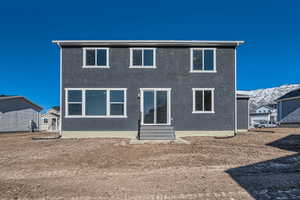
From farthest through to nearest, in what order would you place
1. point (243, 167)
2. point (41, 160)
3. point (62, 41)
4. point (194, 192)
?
1. point (62, 41)
2. point (41, 160)
3. point (243, 167)
4. point (194, 192)

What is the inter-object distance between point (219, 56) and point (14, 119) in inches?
952

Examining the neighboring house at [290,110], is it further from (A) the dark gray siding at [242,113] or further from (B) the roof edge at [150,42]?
(B) the roof edge at [150,42]

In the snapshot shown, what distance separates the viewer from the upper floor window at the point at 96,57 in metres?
13.5

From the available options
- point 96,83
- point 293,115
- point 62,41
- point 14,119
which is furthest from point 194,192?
point 293,115

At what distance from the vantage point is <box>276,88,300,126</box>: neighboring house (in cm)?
2760

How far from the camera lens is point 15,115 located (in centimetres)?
2403

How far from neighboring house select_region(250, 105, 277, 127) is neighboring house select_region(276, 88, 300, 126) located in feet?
45.8

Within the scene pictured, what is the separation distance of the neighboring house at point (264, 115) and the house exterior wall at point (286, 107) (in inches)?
537

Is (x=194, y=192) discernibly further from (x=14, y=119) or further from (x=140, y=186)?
(x=14, y=119)

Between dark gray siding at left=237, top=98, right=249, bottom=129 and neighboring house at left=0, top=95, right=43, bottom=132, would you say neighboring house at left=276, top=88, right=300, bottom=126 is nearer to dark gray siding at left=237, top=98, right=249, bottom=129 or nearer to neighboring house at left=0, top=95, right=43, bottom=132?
dark gray siding at left=237, top=98, right=249, bottom=129

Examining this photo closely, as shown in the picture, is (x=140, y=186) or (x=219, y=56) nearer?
(x=140, y=186)

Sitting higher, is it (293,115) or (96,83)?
(96,83)

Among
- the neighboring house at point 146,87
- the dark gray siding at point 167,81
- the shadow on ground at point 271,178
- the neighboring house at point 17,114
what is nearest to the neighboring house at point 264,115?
the dark gray siding at point 167,81

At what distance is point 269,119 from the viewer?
145ft
